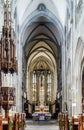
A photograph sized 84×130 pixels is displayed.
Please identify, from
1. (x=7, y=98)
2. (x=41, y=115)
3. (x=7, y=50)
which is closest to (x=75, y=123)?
(x=7, y=98)

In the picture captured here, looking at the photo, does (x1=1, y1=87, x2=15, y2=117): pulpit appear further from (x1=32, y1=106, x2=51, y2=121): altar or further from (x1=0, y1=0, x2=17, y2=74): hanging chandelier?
(x1=32, y1=106, x2=51, y2=121): altar

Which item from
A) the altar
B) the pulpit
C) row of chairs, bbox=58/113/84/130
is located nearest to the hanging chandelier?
the pulpit

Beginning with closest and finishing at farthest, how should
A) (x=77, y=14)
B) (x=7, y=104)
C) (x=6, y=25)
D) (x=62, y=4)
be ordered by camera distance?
1. (x=7, y=104)
2. (x=6, y=25)
3. (x=77, y=14)
4. (x=62, y=4)

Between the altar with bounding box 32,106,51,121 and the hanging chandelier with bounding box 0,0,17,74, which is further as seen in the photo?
the altar with bounding box 32,106,51,121

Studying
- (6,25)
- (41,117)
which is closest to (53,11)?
(41,117)

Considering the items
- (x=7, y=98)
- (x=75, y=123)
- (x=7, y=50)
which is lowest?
(x=75, y=123)

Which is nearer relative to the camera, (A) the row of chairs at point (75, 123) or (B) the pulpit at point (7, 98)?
(A) the row of chairs at point (75, 123)

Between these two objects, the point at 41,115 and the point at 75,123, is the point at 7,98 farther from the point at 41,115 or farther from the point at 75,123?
the point at 41,115

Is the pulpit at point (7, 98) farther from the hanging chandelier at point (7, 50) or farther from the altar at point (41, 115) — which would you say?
the altar at point (41, 115)

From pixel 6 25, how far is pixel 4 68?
196 centimetres

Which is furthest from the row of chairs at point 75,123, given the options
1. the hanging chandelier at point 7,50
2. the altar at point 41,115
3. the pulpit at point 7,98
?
the altar at point 41,115

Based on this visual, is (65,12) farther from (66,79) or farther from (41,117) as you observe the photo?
(41,117)

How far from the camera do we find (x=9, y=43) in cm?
1627

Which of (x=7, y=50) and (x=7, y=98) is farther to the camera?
(x=7, y=50)
